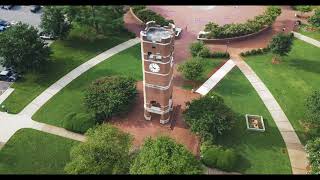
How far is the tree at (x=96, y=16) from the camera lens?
7344 cm

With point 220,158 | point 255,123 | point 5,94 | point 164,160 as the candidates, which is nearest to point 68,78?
point 5,94

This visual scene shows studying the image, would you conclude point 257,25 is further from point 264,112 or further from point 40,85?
point 40,85

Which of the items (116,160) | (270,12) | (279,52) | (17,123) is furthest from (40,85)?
(270,12)

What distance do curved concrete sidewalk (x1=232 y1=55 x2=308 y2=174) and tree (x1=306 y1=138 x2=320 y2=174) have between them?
2978mm

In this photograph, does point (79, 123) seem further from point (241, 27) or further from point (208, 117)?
point (241, 27)

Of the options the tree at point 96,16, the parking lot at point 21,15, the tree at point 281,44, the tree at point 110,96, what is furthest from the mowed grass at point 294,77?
the parking lot at point 21,15

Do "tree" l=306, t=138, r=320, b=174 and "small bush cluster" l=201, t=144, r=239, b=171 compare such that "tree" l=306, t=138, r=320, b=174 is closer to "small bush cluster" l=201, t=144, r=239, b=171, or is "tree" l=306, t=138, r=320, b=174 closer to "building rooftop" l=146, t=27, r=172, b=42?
"small bush cluster" l=201, t=144, r=239, b=171

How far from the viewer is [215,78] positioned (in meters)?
69.6

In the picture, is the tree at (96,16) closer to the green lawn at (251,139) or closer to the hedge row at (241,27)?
the hedge row at (241,27)

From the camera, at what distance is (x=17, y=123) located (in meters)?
60.2

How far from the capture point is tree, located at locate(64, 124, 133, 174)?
47750 mm

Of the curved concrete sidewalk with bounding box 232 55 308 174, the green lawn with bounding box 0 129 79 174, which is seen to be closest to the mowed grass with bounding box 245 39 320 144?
the curved concrete sidewalk with bounding box 232 55 308 174

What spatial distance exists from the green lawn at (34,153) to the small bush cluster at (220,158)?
18334mm

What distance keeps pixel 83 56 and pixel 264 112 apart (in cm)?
3365
